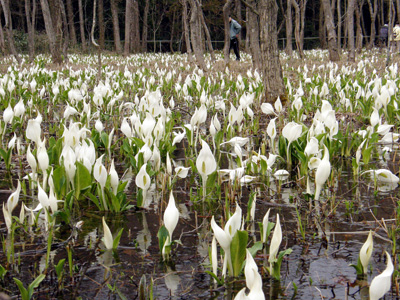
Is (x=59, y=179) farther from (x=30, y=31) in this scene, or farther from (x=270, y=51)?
(x=30, y=31)

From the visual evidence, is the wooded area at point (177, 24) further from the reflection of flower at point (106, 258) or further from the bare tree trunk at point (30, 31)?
the reflection of flower at point (106, 258)

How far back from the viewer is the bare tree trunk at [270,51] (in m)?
6.82

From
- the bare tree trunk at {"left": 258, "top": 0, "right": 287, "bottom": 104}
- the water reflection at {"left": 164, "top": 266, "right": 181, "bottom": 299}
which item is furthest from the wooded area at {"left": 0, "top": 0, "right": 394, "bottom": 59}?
the water reflection at {"left": 164, "top": 266, "right": 181, "bottom": 299}

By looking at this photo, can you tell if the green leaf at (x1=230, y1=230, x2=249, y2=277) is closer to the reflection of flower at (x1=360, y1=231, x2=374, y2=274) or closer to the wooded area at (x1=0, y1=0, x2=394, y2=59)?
the reflection of flower at (x1=360, y1=231, x2=374, y2=274)

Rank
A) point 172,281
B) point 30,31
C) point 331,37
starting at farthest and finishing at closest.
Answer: point 30,31 → point 331,37 → point 172,281

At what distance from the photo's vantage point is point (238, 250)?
1997mm

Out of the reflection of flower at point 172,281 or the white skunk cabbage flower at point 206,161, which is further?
the white skunk cabbage flower at point 206,161

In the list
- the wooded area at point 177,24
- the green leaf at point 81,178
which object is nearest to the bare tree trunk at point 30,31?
the wooded area at point 177,24

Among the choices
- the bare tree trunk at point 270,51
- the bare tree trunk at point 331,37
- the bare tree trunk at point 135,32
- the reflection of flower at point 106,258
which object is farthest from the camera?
the bare tree trunk at point 135,32

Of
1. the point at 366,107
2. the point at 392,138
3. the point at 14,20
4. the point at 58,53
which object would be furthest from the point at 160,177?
the point at 14,20

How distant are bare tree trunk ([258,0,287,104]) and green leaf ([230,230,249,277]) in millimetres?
5286

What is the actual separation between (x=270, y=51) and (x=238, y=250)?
540 centimetres

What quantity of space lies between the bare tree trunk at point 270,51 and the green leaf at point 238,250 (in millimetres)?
5286

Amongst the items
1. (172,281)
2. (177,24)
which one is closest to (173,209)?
(172,281)
